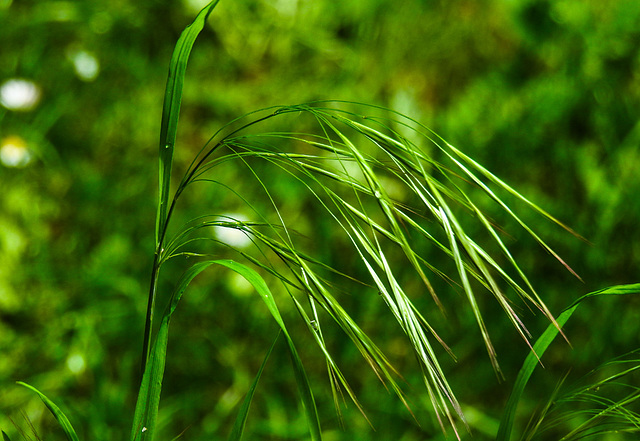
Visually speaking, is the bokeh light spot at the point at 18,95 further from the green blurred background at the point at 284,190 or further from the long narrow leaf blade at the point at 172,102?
the long narrow leaf blade at the point at 172,102

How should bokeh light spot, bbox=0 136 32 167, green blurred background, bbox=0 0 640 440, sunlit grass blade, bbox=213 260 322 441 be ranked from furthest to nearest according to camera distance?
bokeh light spot, bbox=0 136 32 167, green blurred background, bbox=0 0 640 440, sunlit grass blade, bbox=213 260 322 441

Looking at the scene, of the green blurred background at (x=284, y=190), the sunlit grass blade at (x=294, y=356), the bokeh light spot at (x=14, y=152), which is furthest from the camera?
the bokeh light spot at (x=14, y=152)

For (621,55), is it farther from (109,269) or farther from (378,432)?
(109,269)

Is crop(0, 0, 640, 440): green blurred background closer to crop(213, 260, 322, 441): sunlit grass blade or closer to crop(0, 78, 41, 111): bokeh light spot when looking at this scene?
crop(0, 78, 41, 111): bokeh light spot

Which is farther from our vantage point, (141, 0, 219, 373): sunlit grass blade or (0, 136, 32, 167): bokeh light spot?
(0, 136, 32, 167): bokeh light spot

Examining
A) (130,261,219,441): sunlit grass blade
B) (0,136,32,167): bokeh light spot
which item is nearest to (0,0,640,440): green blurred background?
(0,136,32,167): bokeh light spot

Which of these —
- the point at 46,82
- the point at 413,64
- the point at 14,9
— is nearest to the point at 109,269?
the point at 46,82

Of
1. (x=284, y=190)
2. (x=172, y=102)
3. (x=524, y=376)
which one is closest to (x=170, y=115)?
(x=172, y=102)

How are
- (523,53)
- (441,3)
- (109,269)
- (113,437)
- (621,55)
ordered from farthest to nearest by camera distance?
(441,3) → (523,53) → (621,55) → (109,269) → (113,437)

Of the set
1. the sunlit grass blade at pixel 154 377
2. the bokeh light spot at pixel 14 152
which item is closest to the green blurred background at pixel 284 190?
the bokeh light spot at pixel 14 152
